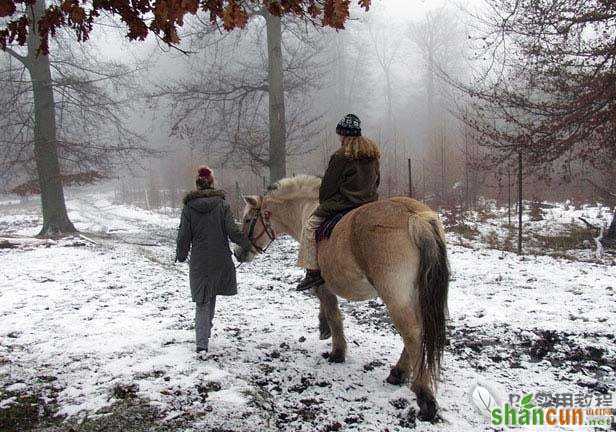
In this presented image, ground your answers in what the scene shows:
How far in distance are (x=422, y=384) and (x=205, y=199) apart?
116 inches

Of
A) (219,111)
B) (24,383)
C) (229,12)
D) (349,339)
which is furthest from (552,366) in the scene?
(219,111)

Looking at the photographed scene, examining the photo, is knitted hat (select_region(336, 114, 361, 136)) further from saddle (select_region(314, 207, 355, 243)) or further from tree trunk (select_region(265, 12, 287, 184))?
tree trunk (select_region(265, 12, 287, 184))

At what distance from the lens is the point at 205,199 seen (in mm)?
4652

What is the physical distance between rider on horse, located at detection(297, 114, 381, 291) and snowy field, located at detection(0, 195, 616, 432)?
1.35 m

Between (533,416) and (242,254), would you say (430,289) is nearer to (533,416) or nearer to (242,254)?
(533,416)

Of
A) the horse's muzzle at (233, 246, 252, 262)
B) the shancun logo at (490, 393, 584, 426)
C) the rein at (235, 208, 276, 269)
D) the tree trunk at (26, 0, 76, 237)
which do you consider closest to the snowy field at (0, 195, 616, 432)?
the shancun logo at (490, 393, 584, 426)

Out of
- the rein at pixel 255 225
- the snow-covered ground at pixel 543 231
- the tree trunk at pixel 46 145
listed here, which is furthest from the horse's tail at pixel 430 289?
the tree trunk at pixel 46 145

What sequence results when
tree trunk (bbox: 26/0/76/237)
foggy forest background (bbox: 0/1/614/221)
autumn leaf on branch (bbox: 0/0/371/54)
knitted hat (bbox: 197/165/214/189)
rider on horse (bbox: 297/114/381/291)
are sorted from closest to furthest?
1. autumn leaf on branch (bbox: 0/0/371/54)
2. rider on horse (bbox: 297/114/381/291)
3. knitted hat (bbox: 197/165/214/189)
4. foggy forest background (bbox: 0/1/614/221)
5. tree trunk (bbox: 26/0/76/237)

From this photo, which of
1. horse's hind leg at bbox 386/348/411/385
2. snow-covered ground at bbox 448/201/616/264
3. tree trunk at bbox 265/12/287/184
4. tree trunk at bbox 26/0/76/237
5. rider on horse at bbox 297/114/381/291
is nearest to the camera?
horse's hind leg at bbox 386/348/411/385

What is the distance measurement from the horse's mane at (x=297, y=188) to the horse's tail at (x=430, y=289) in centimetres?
174

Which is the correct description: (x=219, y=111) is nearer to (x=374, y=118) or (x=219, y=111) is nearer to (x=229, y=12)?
(x=229, y=12)

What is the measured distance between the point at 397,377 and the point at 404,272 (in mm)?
1228

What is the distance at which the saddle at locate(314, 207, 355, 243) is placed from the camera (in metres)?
4.07

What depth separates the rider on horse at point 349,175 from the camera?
13.4 feet
